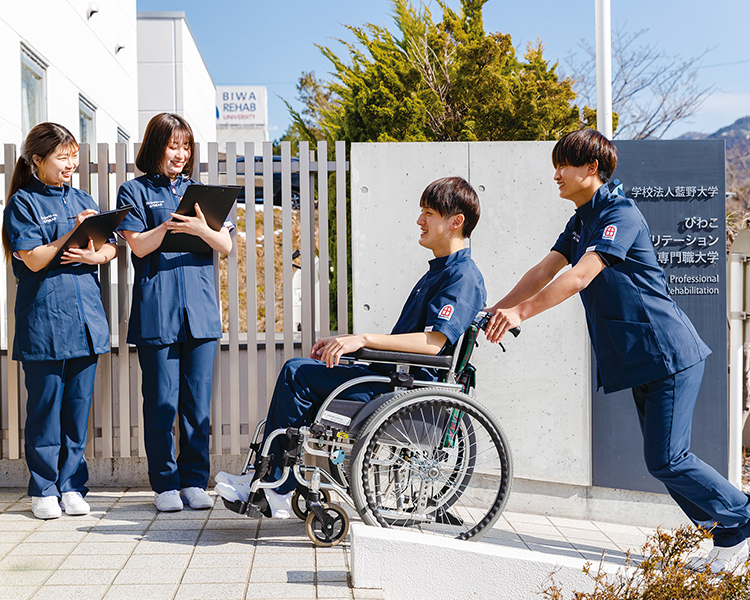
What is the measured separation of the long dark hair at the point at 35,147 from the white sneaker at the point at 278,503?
1.76 m

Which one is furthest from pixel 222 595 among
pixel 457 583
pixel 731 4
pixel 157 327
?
pixel 731 4

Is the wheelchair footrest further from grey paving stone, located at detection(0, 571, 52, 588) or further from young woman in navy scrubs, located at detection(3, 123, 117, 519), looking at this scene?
young woman in navy scrubs, located at detection(3, 123, 117, 519)

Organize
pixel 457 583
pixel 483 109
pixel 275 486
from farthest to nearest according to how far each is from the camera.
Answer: pixel 483 109, pixel 275 486, pixel 457 583

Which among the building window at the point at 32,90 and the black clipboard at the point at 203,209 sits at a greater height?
the building window at the point at 32,90

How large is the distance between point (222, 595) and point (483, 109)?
229 inches

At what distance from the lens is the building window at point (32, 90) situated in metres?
5.92

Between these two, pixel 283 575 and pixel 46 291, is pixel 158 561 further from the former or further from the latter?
pixel 46 291

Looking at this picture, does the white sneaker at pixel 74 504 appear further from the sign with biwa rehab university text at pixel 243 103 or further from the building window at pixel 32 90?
the sign with biwa rehab university text at pixel 243 103

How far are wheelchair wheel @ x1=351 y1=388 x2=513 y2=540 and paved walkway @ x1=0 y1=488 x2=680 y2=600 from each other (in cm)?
29

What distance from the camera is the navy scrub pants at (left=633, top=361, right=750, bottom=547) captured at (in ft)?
8.90

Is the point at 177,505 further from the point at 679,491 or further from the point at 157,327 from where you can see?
the point at 679,491

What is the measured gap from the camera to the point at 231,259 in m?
3.69

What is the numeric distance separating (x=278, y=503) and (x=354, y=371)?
0.61m

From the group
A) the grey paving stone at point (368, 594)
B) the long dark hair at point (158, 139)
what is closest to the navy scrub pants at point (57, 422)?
the long dark hair at point (158, 139)
